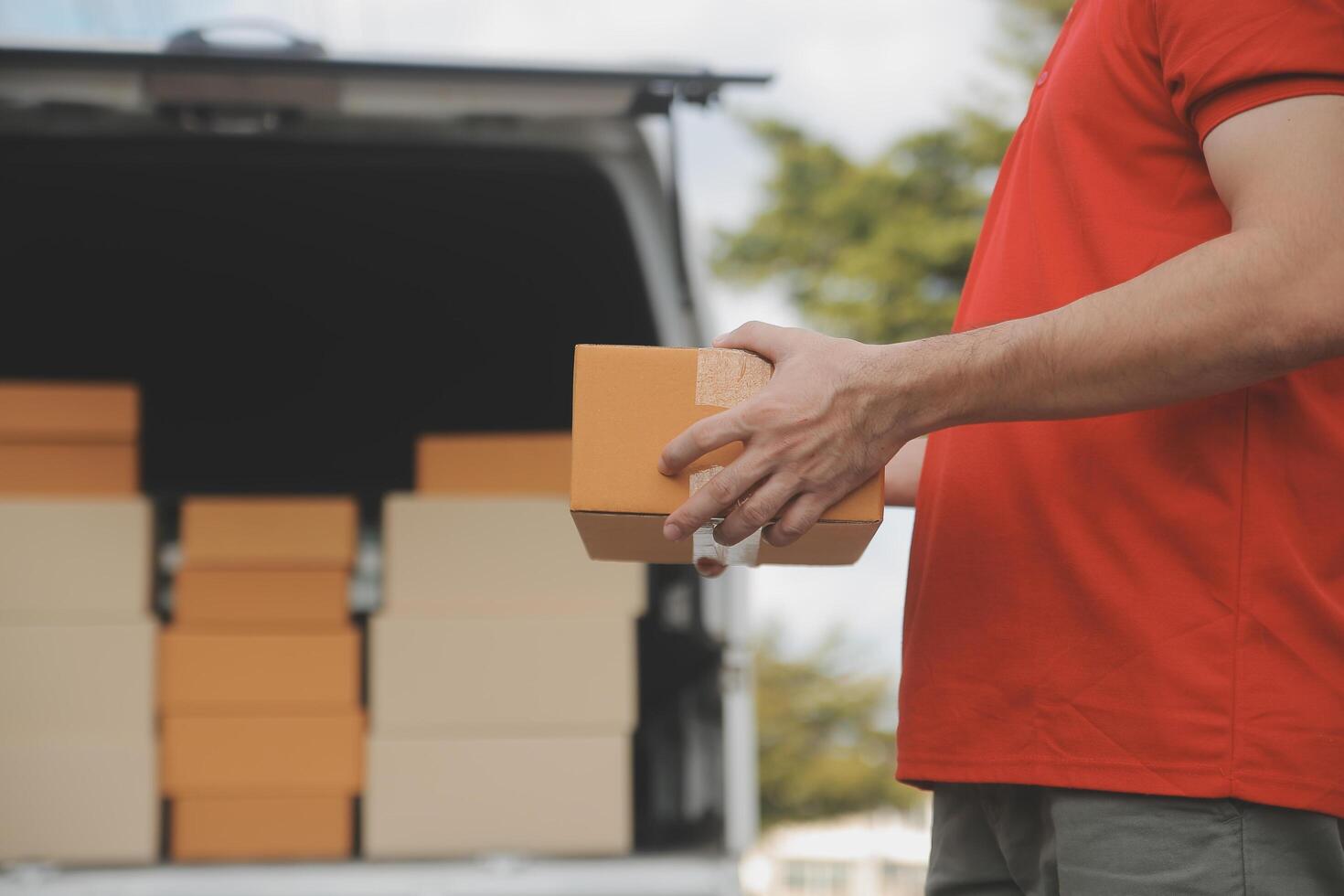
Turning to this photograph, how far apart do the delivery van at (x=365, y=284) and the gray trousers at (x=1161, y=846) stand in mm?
1308

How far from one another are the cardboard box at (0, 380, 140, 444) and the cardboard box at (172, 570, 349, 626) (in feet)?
1.10

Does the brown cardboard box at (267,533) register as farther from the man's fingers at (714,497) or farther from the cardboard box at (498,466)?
the man's fingers at (714,497)

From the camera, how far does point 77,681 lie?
2.51m

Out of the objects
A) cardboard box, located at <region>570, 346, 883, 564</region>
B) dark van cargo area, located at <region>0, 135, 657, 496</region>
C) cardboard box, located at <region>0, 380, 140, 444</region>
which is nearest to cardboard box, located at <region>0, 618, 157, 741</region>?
cardboard box, located at <region>0, 380, 140, 444</region>

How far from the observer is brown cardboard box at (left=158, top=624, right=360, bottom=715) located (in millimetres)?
2598

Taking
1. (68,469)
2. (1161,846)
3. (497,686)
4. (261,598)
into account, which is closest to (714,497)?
(1161,846)

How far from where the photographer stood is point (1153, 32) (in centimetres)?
99

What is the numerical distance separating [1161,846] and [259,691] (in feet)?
6.70

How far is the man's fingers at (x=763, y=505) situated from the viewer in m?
0.99

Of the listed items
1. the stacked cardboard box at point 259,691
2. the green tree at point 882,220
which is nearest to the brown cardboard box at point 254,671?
the stacked cardboard box at point 259,691

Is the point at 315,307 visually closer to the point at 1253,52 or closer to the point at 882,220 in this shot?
the point at 1253,52

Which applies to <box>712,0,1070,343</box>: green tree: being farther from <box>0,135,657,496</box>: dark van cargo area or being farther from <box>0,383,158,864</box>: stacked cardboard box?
<box>0,383,158,864</box>: stacked cardboard box

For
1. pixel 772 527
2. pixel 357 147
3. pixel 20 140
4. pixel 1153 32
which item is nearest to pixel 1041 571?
pixel 772 527

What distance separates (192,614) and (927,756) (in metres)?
1.93
